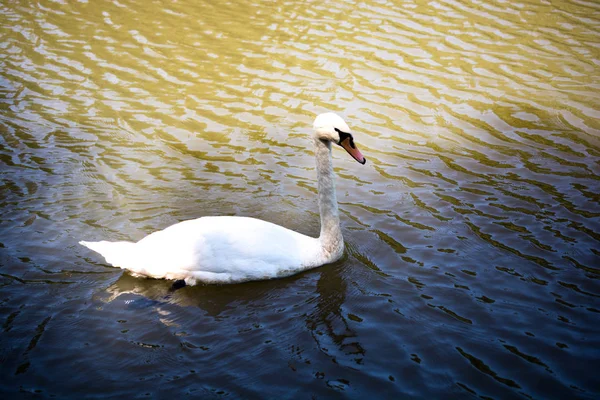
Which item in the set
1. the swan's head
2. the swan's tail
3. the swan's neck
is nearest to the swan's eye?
the swan's head

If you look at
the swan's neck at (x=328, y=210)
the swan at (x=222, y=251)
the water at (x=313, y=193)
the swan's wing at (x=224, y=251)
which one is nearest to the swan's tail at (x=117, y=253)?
the swan at (x=222, y=251)

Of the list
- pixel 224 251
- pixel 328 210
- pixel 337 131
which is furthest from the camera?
pixel 328 210

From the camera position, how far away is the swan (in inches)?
215

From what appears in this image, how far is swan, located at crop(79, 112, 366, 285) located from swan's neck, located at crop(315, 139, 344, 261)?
8.8 inches

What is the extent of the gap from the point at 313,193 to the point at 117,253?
265 centimetres

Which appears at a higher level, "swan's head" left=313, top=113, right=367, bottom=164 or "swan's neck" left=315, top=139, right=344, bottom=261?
"swan's head" left=313, top=113, right=367, bottom=164

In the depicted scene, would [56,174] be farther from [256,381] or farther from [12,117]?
[256,381]

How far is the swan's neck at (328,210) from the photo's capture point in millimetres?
5828

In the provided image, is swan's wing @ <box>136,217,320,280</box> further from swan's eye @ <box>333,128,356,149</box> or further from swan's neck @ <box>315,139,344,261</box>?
swan's eye @ <box>333,128,356,149</box>

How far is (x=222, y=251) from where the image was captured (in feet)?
18.0

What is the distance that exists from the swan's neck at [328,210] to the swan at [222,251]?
22 cm

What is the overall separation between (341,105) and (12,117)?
17.2 ft

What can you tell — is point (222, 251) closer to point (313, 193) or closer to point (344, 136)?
point (344, 136)

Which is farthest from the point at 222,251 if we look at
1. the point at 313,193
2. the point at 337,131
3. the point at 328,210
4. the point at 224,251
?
the point at 313,193
